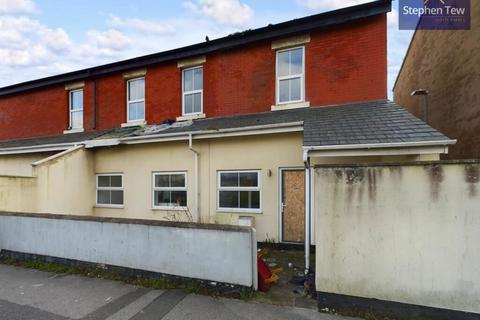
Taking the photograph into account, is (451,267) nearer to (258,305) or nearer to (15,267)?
(258,305)

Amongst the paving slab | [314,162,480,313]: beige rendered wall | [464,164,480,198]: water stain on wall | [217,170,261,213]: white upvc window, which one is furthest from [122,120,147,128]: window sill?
[464,164,480,198]: water stain on wall

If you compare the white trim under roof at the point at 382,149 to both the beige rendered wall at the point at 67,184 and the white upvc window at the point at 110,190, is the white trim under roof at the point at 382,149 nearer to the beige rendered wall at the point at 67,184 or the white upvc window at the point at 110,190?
the white upvc window at the point at 110,190

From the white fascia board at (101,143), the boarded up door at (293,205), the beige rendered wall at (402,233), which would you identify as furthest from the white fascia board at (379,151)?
the white fascia board at (101,143)

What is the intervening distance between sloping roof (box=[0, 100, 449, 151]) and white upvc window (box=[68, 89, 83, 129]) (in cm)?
445

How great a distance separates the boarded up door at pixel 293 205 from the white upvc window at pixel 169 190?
305 centimetres

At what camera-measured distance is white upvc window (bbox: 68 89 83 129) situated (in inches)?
512

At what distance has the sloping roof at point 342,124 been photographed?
17.4 feet

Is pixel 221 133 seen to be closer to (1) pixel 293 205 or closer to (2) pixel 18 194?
(1) pixel 293 205

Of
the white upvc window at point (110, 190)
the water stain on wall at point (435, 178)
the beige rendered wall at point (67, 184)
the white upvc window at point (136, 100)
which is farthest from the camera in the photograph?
the white upvc window at point (136, 100)

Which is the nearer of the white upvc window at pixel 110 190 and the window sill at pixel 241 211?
the window sill at pixel 241 211

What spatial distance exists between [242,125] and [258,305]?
4697 mm

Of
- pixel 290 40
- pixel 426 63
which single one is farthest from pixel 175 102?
pixel 426 63

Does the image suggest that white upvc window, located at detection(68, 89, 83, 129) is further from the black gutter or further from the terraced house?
the terraced house

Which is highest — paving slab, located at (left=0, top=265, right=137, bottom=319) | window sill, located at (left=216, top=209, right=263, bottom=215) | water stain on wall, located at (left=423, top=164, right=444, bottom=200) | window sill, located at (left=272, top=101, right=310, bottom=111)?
window sill, located at (left=272, top=101, right=310, bottom=111)
